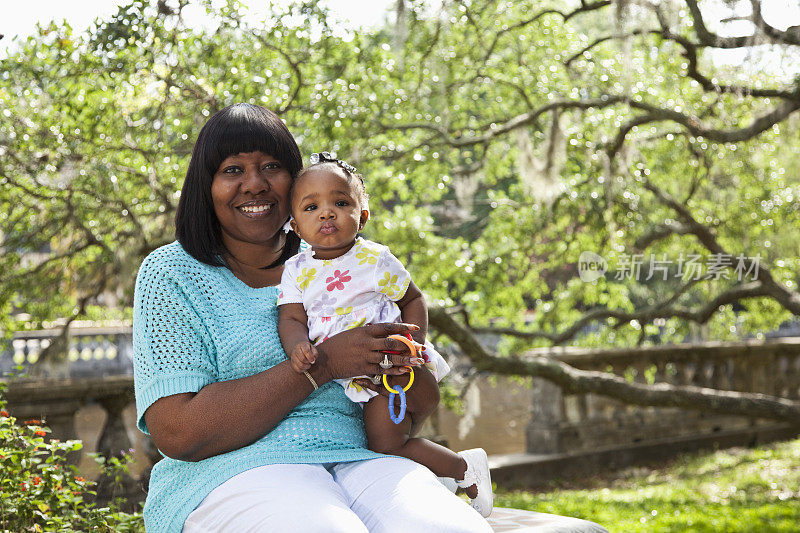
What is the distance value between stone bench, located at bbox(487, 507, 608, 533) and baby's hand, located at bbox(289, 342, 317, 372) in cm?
83

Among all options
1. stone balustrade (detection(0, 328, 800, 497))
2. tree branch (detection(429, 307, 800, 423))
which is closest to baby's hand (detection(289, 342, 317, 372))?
tree branch (detection(429, 307, 800, 423))

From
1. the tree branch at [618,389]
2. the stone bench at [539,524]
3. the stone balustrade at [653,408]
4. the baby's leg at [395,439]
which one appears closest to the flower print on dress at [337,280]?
the baby's leg at [395,439]

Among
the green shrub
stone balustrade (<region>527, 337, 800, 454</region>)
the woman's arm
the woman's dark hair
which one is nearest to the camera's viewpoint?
the woman's arm

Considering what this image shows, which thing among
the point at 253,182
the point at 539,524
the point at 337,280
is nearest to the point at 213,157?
the point at 253,182

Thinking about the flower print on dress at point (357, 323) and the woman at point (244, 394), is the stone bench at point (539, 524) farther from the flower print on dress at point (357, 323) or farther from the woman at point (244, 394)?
the flower print on dress at point (357, 323)

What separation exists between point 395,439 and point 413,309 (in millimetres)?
389

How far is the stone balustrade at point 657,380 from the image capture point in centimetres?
848

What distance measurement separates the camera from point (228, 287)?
2471 mm

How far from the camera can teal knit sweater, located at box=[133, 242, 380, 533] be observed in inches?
85.5

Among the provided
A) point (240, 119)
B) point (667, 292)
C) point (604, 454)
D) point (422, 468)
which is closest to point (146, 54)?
point (240, 119)

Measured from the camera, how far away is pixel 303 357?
7.18ft

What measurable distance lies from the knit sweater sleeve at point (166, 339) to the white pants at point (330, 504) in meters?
0.29

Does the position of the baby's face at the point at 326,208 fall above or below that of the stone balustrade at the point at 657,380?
above

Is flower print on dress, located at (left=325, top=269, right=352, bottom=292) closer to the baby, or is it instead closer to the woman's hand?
the baby
